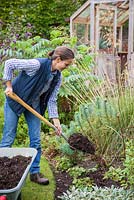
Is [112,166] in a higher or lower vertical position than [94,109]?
lower

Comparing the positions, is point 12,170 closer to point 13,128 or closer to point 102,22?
point 13,128

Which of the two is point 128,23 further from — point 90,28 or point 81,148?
point 81,148

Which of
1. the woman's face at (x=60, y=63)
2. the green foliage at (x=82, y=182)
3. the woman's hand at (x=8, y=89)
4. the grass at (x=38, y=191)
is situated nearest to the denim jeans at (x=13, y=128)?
the grass at (x=38, y=191)

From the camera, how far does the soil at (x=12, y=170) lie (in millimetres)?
2888

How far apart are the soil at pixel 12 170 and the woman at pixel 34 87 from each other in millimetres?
405

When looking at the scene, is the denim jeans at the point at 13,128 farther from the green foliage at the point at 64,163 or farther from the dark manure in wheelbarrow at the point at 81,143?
the green foliage at the point at 64,163

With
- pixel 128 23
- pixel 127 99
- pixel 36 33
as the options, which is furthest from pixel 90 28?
pixel 127 99

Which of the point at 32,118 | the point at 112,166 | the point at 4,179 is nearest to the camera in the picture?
the point at 4,179

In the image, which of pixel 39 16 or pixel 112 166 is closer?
pixel 112 166

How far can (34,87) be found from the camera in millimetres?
3504

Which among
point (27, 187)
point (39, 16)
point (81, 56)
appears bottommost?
point (27, 187)

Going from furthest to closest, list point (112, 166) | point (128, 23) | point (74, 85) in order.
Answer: point (128, 23) < point (74, 85) < point (112, 166)

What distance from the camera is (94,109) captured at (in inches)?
172

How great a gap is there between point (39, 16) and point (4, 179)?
1001 centimetres
